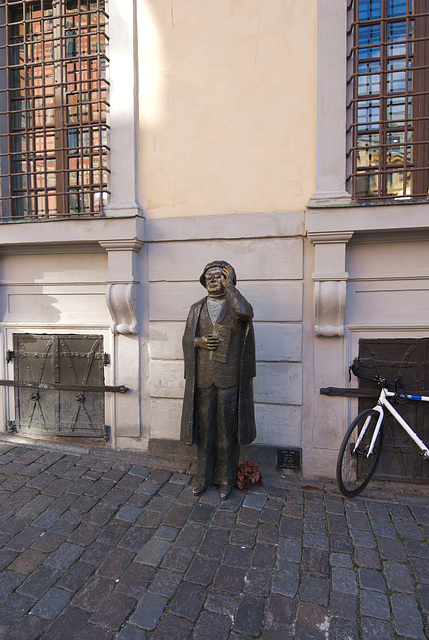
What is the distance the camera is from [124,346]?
4.32m

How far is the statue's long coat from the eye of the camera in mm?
3361

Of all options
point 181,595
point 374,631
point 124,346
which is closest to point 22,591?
point 181,595

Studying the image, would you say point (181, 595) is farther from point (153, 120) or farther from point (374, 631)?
point (153, 120)

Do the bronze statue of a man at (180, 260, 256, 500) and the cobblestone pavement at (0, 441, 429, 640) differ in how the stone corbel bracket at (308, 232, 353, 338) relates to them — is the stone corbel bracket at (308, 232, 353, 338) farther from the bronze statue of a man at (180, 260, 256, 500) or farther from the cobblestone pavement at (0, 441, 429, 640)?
the cobblestone pavement at (0, 441, 429, 640)

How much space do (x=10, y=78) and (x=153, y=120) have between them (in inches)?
88.7

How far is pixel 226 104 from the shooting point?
154 inches

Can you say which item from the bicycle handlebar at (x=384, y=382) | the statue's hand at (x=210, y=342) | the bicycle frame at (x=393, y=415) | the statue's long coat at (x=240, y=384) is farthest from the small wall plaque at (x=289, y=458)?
the statue's hand at (x=210, y=342)

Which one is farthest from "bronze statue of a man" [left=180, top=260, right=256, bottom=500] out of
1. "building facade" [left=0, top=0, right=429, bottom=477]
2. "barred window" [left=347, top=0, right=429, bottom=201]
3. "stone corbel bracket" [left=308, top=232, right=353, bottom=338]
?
"barred window" [left=347, top=0, right=429, bottom=201]

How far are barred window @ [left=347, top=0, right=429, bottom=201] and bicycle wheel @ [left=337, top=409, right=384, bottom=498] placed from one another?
2.18 metres


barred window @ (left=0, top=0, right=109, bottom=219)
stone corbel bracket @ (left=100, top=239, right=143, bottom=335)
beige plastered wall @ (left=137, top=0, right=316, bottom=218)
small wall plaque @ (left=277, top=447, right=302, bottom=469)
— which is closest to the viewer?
beige plastered wall @ (left=137, top=0, right=316, bottom=218)

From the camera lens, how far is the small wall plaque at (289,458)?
12.8 feet

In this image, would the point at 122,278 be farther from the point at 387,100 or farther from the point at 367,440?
the point at 387,100

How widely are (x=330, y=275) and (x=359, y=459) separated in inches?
73.6

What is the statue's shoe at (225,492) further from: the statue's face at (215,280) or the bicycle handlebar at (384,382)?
the statue's face at (215,280)
